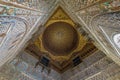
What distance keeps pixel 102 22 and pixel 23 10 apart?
135cm

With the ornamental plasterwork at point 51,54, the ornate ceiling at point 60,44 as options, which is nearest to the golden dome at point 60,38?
the ornate ceiling at point 60,44

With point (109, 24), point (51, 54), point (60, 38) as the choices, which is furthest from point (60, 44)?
point (109, 24)

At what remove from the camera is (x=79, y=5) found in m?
2.88

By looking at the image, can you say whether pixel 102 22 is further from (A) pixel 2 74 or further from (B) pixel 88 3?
(A) pixel 2 74

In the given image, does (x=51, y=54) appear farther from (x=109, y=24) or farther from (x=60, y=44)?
(x=109, y=24)

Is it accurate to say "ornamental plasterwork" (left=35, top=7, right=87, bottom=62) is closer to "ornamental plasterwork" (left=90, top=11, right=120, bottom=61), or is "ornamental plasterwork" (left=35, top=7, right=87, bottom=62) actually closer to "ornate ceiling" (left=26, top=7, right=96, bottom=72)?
"ornate ceiling" (left=26, top=7, right=96, bottom=72)

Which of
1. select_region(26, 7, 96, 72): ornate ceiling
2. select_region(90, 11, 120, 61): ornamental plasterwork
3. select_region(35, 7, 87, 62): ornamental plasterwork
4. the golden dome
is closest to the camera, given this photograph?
select_region(90, 11, 120, 61): ornamental plasterwork

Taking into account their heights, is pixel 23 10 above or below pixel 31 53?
above

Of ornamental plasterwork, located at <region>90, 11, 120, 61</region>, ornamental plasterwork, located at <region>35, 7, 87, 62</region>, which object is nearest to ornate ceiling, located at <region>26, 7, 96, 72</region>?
ornamental plasterwork, located at <region>35, 7, 87, 62</region>

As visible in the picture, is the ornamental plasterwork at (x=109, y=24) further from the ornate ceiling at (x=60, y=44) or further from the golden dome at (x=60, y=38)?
the golden dome at (x=60, y=38)

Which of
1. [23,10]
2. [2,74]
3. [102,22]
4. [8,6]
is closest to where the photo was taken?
[8,6]

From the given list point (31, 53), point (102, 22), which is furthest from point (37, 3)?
point (31, 53)

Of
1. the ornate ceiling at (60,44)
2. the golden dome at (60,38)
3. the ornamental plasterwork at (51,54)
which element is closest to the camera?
the ornamental plasterwork at (51,54)

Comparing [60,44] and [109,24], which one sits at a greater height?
[109,24]
